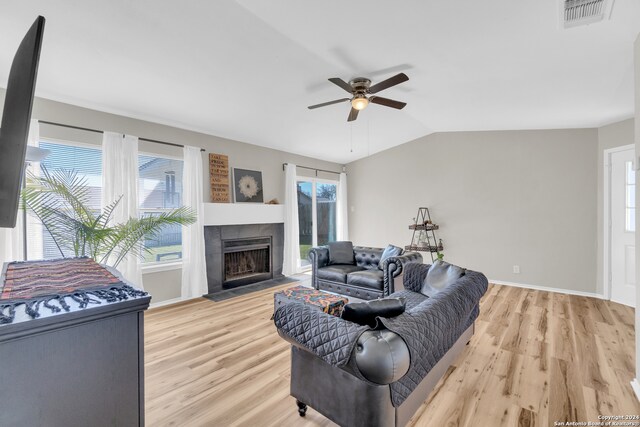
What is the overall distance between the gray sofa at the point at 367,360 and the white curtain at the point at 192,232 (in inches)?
115

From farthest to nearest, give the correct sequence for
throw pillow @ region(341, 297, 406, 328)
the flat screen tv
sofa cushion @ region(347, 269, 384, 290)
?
sofa cushion @ region(347, 269, 384, 290), throw pillow @ region(341, 297, 406, 328), the flat screen tv

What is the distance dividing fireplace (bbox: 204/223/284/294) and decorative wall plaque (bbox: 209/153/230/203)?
0.47 m

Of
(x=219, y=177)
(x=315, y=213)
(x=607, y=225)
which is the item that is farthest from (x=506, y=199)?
(x=219, y=177)

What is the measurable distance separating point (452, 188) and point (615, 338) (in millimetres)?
3249

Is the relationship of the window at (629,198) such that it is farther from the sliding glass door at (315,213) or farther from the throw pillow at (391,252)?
the sliding glass door at (315,213)

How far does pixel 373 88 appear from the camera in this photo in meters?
2.97

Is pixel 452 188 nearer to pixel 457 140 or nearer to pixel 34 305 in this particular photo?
pixel 457 140

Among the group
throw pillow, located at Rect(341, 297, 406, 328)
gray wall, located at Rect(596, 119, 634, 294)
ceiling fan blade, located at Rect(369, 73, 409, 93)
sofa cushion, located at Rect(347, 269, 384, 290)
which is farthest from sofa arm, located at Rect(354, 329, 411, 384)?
gray wall, located at Rect(596, 119, 634, 294)

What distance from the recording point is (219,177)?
4.75m

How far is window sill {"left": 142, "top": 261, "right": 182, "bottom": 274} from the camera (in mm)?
3984

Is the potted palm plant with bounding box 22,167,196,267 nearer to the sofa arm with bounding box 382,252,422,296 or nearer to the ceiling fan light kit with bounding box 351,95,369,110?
the ceiling fan light kit with bounding box 351,95,369,110

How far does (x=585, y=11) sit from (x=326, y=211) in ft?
17.7

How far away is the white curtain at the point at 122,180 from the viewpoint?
359 cm

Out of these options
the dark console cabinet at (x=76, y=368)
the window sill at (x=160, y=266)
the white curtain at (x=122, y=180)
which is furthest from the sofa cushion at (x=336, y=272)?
the dark console cabinet at (x=76, y=368)
